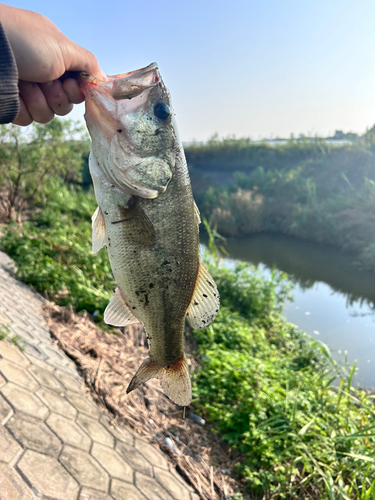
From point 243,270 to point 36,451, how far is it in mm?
6747

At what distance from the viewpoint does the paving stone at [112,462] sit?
9.44ft

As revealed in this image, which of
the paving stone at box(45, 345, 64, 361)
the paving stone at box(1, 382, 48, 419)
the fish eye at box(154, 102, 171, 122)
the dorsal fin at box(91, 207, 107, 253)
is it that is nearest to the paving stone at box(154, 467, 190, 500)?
the paving stone at box(1, 382, 48, 419)

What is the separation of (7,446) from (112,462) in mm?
961

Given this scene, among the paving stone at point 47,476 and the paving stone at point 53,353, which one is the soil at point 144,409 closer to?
the paving stone at point 53,353

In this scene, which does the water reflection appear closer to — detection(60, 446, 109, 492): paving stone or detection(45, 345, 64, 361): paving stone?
detection(45, 345, 64, 361): paving stone

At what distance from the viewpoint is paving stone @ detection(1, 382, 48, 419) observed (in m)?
2.80

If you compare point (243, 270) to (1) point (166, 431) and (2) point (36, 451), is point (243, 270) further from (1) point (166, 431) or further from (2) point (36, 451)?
(2) point (36, 451)

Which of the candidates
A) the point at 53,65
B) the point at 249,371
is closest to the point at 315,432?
the point at 249,371

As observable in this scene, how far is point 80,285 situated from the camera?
5.45 m

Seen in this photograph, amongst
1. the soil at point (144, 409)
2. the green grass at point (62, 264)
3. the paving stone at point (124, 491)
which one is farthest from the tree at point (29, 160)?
the paving stone at point (124, 491)

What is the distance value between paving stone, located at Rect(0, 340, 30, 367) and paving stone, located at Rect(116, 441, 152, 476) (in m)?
1.22

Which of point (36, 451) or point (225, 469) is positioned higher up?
point (36, 451)

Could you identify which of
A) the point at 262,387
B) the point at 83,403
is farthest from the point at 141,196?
the point at 262,387

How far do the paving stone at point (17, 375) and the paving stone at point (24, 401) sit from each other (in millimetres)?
71
